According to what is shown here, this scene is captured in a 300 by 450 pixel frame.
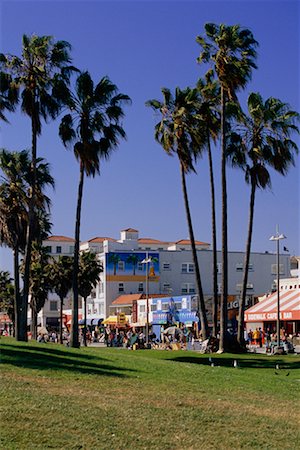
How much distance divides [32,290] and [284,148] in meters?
32.7

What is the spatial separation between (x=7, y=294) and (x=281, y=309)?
130ft

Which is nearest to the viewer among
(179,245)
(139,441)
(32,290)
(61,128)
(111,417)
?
(139,441)

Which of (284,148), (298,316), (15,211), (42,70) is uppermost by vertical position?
(42,70)

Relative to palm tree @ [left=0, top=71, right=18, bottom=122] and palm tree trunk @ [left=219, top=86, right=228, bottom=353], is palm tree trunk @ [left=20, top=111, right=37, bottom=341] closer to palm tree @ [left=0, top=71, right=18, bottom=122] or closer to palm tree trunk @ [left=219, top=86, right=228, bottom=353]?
palm tree @ [left=0, top=71, right=18, bottom=122]

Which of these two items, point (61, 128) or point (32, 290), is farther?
point (32, 290)

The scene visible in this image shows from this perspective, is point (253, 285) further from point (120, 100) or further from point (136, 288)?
point (120, 100)

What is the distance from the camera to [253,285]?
3807 inches

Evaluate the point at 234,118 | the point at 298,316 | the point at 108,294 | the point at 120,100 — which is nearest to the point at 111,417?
the point at 120,100

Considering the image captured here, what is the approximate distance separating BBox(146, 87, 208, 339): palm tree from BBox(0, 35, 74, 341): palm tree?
26.0 feet

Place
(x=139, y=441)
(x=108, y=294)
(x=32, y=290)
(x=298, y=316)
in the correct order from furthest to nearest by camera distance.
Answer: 1. (x=108, y=294)
2. (x=32, y=290)
3. (x=298, y=316)
4. (x=139, y=441)

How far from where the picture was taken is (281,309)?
180ft

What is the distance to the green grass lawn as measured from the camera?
1015cm

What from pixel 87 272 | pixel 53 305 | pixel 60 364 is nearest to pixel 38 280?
pixel 87 272

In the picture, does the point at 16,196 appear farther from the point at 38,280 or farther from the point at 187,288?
the point at 187,288
